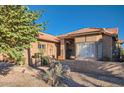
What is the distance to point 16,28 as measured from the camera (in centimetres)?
1061

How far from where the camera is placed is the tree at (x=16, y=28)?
10297mm

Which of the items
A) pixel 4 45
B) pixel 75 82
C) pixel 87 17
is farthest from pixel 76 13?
pixel 4 45

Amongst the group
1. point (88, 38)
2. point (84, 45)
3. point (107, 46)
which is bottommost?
point (107, 46)

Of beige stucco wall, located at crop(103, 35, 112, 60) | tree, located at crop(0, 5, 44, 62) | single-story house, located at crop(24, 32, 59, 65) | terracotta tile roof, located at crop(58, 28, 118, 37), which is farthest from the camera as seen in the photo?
beige stucco wall, located at crop(103, 35, 112, 60)

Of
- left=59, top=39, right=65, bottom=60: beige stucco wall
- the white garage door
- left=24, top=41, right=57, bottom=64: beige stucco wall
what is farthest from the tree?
left=59, top=39, right=65, bottom=60: beige stucco wall

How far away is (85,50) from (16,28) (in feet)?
61.0

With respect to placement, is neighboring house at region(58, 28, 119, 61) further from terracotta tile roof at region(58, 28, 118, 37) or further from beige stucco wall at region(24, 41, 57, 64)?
beige stucco wall at region(24, 41, 57, 64)

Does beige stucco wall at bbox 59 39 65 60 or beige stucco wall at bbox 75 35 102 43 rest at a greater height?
beige stucco wall at bbox 75 35 102 43

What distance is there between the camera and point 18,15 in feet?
35.1

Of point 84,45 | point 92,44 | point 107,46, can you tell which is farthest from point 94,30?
point 107,46

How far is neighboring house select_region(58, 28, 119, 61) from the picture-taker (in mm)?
27031

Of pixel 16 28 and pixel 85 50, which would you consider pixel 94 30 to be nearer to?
pixel 85 50

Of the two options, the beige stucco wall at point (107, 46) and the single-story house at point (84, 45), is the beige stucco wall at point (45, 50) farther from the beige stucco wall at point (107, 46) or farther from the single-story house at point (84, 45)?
the beige stucco wall at point (107, 46)

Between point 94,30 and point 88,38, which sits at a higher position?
point 94,30
